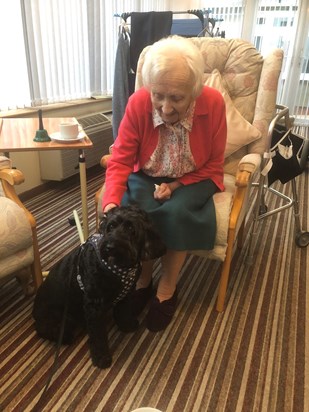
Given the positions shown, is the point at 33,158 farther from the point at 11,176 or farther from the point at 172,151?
the point at 172,151

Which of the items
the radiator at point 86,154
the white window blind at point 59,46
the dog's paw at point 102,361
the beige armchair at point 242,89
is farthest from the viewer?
the radiator at point 86,154

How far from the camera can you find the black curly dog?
101 cm

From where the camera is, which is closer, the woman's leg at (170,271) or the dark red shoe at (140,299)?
the woman's leg at (170,271)

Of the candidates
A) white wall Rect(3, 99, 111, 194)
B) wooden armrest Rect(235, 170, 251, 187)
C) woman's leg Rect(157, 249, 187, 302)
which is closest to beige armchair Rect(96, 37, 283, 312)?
wooden armrest Rect(235, 170, 251, 187)

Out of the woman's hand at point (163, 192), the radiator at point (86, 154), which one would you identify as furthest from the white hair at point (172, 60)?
the radiator at point (86, 154)

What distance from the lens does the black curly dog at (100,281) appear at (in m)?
1.01

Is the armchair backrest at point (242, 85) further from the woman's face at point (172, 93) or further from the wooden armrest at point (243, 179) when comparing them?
the woman's face at point (172, 93)

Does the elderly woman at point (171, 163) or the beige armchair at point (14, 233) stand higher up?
the elderly woman at point (171, 163)

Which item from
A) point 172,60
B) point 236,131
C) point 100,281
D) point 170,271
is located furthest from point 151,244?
point 236,131

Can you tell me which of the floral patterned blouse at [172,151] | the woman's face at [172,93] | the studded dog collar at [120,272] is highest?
the woman's face at [172,93]

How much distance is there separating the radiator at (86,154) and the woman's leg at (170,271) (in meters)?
1.27

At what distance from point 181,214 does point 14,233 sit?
2.21ft

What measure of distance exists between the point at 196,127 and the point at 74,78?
2025mm

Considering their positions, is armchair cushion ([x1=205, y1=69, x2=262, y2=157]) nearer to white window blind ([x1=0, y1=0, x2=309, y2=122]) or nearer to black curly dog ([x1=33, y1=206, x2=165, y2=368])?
white window blind ([x1=0, y1=0, x2=309, y2=122])
